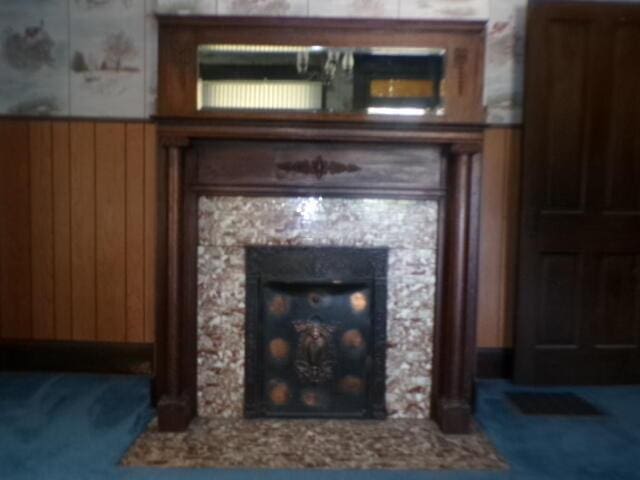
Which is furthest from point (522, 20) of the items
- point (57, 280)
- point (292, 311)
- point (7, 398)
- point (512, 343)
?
point (7, 398)

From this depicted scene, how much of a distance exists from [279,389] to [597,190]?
210 centimetres

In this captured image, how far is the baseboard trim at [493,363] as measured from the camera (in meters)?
3.98

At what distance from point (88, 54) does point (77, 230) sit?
0.99m

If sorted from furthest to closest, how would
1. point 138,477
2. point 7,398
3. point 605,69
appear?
point 605,69, point 7,398, point 138,477

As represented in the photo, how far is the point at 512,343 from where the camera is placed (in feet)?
12.9

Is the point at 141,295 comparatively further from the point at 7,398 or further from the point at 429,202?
the point at 429,202

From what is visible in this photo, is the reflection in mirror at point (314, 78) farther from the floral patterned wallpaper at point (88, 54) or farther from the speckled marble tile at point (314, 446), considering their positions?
the speckled marble tile at point (314, 446)

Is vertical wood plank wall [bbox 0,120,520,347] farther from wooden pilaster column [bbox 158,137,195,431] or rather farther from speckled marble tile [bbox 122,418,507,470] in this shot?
speckled marble tile [bbox 122,418,507,470]

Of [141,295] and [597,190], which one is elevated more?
[597,190]

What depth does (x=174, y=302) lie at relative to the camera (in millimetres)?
3186

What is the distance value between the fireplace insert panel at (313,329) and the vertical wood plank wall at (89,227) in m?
0.91

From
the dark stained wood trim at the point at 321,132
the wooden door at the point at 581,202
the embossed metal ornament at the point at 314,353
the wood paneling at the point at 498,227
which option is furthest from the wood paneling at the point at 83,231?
the wooden door at the point at 581,202

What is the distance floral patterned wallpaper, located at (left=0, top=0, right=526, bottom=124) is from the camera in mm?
3811

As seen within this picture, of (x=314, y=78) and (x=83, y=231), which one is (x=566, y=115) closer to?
(x=314, y=78)
